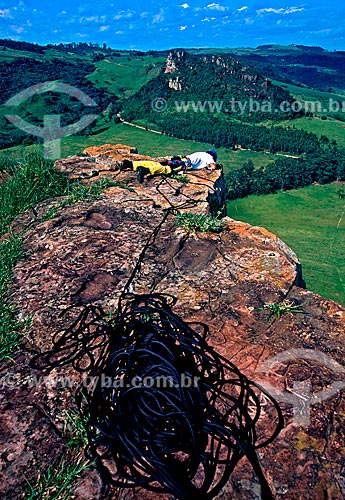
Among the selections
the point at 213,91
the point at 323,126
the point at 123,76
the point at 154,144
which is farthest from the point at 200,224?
the point at 123,76

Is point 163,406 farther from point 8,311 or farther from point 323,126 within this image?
point 323,126

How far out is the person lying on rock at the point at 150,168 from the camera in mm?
7850

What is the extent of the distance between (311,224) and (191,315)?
107ft

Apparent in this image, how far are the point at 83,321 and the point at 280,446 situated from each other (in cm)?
210

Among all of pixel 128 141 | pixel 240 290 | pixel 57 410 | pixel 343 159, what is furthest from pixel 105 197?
pixel 128 141

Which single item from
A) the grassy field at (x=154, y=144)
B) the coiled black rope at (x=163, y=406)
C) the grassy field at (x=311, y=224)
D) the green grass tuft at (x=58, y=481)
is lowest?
the grassy field at (x=311, y=224)

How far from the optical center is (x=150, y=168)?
7.95 metres

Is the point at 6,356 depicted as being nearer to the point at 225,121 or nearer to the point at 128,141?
the point at 128,141

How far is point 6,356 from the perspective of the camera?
352 centimetres

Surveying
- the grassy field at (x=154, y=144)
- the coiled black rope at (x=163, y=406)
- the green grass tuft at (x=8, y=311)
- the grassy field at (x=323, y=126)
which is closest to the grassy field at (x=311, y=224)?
the grassy field at (x=154, y=144)

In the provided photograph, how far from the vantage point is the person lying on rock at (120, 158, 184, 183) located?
25.8ft

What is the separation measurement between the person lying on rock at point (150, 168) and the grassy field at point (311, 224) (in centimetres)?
1813

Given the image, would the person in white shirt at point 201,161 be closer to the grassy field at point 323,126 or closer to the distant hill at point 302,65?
the grassy field at point 323,126

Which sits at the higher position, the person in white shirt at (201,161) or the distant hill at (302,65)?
the distant hill at (302,65)
